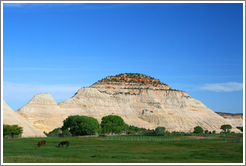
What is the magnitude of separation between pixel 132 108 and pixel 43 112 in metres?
50.0

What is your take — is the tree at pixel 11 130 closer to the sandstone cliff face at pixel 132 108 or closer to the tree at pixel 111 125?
the tree at pixel 111 125

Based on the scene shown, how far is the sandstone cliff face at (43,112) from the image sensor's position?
138 meters

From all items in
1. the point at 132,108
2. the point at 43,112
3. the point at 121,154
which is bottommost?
the point at 121,154

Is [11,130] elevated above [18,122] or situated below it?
below

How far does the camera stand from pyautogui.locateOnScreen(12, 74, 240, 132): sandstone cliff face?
148m

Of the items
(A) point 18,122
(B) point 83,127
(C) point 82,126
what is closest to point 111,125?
(B) point 83,127

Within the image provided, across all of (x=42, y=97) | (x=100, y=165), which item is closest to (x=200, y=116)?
(x=42, y=97)

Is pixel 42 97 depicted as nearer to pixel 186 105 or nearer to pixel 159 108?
pixel 159 108

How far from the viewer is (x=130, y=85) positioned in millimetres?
197375

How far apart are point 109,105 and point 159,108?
27.7m

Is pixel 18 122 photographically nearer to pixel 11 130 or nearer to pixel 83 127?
pixel 11 130

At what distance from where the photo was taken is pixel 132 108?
174375 millimetres

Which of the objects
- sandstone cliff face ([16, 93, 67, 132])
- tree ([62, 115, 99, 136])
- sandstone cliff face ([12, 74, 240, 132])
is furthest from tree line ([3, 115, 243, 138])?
sandstone cliff face ([12, 74, 240, 132])

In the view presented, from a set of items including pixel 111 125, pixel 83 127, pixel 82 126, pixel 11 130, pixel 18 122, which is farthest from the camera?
pixel 111 125
